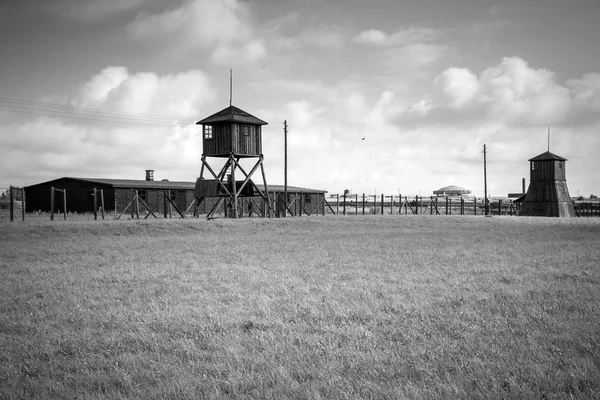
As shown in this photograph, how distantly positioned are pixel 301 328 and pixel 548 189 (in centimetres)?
5985

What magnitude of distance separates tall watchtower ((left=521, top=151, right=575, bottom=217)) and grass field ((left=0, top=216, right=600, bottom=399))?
154ft

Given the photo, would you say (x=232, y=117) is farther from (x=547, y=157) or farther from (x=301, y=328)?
(x=547, y=157)

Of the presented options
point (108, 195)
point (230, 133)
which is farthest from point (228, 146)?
point (108, 195)

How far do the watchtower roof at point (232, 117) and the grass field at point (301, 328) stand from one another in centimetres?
2251

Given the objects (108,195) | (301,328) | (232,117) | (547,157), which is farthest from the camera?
(547,157)

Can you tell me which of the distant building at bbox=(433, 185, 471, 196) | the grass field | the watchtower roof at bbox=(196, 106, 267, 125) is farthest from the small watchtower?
the distant building at bbox=(433, 185, 471, 196)

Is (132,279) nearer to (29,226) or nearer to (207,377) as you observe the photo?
(207,377)

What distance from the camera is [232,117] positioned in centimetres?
3847

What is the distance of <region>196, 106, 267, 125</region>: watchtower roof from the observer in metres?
38.5

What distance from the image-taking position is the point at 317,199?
65250 millimetres

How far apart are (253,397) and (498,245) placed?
1909cm

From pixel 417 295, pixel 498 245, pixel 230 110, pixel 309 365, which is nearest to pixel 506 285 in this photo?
pixel 417 295

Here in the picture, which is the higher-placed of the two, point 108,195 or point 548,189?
point 548,189

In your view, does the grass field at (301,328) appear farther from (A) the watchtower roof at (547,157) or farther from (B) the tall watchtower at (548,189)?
(A) the watchtower roof at (547,157)
